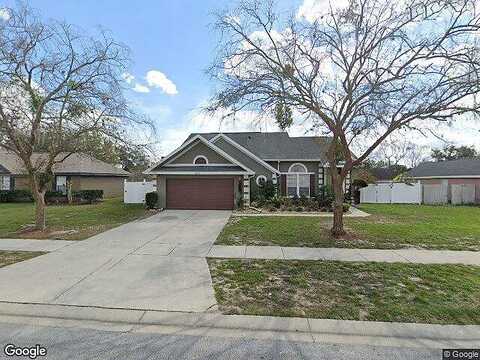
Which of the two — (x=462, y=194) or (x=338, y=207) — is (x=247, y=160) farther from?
(x=462, y=194)

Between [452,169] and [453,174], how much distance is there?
50.3 inches

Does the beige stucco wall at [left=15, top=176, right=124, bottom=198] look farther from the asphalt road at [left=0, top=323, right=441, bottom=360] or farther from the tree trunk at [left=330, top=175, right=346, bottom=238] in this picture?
the asphalt road at [left=0, top=323, right=441, bottom=360]

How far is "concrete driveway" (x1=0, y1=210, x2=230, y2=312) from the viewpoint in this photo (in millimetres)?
5199

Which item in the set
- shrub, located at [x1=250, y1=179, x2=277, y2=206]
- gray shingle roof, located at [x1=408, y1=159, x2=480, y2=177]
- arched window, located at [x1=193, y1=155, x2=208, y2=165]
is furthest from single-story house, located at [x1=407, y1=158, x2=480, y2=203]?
arched window, located at [x1=193, y1=155, x2=208, y2=165]

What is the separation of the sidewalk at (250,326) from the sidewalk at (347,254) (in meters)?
3.46

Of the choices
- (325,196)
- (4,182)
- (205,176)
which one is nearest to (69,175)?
(4,182)

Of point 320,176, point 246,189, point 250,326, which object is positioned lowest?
point 250,326

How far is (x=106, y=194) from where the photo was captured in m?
31.8

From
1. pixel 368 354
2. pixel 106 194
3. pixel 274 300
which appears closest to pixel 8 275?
pixel 274 300

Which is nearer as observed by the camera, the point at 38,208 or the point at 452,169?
the point at 38,208

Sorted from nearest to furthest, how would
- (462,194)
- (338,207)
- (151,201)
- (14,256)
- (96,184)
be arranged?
(14,256), (338,207), (151,201), (462,194), (96,184)

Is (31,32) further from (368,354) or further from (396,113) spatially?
(368,354)

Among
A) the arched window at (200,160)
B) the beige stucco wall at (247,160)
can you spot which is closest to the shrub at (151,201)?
the arched window at (200,160)

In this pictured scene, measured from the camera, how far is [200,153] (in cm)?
2039
